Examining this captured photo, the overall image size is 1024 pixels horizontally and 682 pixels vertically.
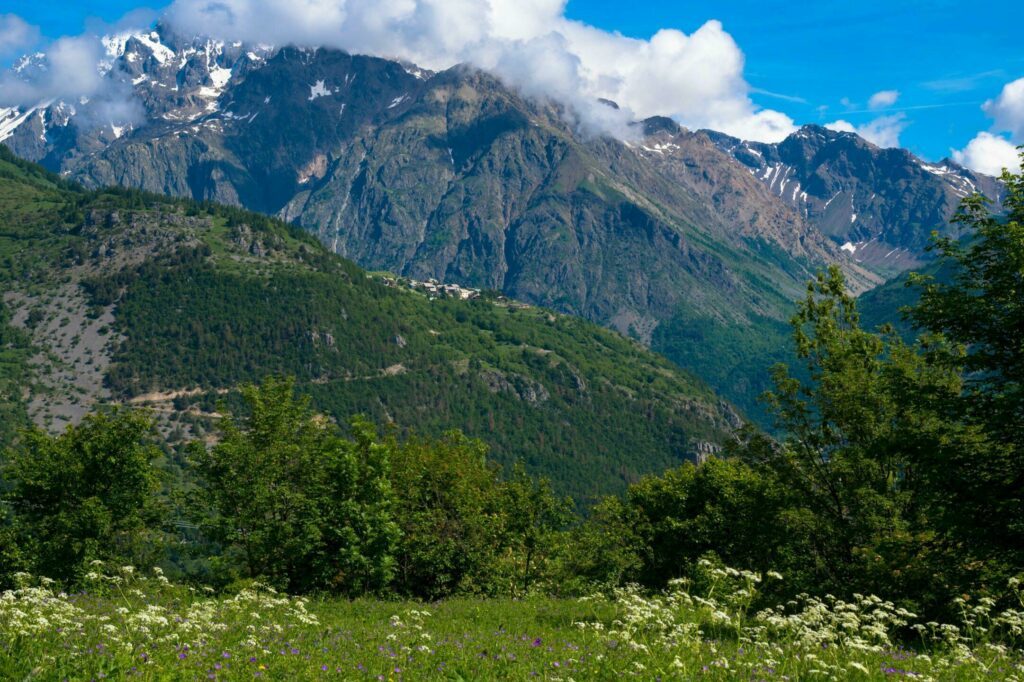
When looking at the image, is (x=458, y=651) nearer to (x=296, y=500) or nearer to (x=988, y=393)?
(x=988, y=393)

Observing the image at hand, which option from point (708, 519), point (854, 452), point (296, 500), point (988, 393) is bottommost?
point (296, 500)

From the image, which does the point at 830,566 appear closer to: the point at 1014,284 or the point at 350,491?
the point at 1014,284

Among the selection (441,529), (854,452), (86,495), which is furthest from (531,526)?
(86,495)

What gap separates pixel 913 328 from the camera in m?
25.5

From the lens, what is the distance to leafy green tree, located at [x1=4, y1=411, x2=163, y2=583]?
128 ft

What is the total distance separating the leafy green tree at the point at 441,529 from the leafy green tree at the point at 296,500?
265cm

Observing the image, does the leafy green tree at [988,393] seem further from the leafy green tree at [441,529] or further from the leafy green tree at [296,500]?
the leafy green tree at [441,529]

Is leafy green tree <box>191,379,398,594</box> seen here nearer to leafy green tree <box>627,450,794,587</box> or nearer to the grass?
leafy green tree <box>627,450,794,587</box>

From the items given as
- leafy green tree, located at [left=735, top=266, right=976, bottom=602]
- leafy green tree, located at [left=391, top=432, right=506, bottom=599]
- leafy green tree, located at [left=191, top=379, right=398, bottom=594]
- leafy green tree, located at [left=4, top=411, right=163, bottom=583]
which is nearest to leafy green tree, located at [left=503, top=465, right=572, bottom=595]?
leafy green tree, located at [left=391, top=432, right=506, bottom=599]

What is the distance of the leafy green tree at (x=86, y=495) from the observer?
128ft

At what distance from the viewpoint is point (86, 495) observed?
135 ft

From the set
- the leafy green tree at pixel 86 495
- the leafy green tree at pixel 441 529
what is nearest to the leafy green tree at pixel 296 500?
the leafy green tree at pixel 441 529

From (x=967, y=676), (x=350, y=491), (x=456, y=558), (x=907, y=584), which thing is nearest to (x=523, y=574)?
(x=456, y=558)

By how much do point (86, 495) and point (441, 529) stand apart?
62.1ft
